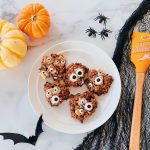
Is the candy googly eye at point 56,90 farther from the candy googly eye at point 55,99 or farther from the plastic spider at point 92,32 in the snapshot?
the plastic spider at point 92,32

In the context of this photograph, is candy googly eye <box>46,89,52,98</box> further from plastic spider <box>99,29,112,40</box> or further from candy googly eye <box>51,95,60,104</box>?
plastic spider <box>99,29,112,40</box>

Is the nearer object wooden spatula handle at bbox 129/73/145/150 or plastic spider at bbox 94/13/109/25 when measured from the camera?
wooden spatula handle at bbox 129/73/145/150

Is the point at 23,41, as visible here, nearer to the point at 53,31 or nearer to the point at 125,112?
the point at 53,31

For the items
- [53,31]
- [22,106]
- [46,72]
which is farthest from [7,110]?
[53,31]

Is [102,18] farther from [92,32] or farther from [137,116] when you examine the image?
[137,116]

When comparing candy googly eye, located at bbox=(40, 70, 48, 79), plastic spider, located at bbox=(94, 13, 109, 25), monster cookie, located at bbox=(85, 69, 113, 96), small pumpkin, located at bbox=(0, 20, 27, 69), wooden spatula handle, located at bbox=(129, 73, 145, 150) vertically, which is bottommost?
wooden spatula handle, located at bbox=(129, 73, 145, 150)

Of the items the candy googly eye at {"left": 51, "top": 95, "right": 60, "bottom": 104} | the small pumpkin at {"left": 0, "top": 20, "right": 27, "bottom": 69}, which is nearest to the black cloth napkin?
the candy googly eye at {"left": 51, "top": 95, "right": 60, "bottom": 104}

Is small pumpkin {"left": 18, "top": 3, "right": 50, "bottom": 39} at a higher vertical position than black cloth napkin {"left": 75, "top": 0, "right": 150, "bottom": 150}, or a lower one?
higher
